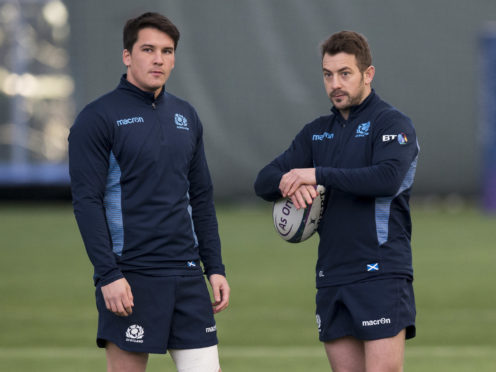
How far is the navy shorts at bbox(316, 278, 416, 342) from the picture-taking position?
437 cm

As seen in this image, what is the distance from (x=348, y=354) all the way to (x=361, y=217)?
0.60m

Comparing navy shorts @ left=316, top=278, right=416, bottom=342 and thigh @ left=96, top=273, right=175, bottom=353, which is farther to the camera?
navy shorts @ left=316, top=278, right=416, bottom=342

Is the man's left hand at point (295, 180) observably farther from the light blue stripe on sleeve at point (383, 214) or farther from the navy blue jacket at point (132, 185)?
the navy blue jacket at point (132, 185)

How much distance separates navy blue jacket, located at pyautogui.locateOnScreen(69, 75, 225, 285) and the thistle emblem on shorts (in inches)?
8.9

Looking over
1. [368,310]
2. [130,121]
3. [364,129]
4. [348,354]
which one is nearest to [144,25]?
[130,121]

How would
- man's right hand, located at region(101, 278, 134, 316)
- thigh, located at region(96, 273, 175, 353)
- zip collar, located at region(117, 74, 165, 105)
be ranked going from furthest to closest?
1. zip collar, located at region(117, 74, 165, 105)
2. thigh, located at region(96, 273, 175, 353)
3. man's right hand, located at region(101, 278, 134, 316)

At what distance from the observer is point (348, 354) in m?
4.49

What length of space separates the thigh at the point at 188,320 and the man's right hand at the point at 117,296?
265 millimetres

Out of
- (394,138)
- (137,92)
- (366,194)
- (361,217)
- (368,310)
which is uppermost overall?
(137,92)

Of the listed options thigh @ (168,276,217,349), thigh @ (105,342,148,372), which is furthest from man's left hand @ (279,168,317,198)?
thigh @ (105,342,148,372)

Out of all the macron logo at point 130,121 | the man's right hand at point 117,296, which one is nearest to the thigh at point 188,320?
the man's right hand at point 117,296

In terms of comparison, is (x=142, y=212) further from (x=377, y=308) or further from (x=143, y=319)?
(x=377, y=308)

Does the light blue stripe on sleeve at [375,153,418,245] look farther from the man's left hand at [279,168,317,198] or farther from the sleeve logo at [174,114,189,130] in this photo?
the sleeve logo at [174,114,189,130]

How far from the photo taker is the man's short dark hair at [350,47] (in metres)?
4.45
